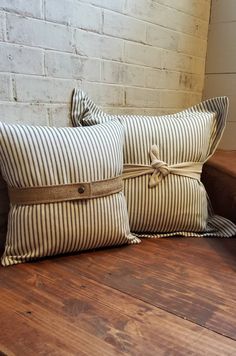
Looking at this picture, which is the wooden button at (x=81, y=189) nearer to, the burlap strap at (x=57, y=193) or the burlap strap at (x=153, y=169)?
the burlap strap at (x=57, y=193)

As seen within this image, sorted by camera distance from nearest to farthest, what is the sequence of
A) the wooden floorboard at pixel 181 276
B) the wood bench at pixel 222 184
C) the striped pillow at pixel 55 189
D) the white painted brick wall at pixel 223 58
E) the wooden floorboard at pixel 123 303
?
the wooden floorboard at pixel 123 303 → the wooden floorboard at pixel 181 276 → the striped pillow at pixel 55 189 → the wood bench at pixel 222 184 → the white painted brick wall at pixel 223 58

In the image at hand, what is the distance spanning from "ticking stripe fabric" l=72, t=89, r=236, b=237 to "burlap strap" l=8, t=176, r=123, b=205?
0.16m

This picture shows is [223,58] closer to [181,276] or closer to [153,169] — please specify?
[153,169]

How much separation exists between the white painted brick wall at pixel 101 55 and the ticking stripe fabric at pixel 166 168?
98 mm

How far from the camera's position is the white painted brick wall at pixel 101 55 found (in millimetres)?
961

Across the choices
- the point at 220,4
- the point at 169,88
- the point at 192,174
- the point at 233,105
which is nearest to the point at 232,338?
the point at 192,174

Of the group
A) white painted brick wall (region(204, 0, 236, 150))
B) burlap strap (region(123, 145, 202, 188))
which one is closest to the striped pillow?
burlap strap (region(123, 145, 202, 188))

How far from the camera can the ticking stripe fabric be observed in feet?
3.39

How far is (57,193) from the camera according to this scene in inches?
34.1

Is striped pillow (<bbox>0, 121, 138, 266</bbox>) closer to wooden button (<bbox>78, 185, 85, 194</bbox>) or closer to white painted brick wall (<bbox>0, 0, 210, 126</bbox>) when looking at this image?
wooden button (<bbox>78, 185, 85, 194</bbox>)

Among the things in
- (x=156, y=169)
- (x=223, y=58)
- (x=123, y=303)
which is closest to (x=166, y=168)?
(x=156, y=169)

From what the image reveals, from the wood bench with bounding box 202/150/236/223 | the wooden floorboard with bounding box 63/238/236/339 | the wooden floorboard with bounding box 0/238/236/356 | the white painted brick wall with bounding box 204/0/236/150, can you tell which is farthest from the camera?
the white painted brick wall with bounding box 204/0/236/150

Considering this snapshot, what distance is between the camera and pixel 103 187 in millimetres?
922

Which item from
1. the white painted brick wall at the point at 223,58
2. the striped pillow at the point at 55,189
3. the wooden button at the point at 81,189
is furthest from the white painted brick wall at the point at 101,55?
the wooden button at the point at 81,189
